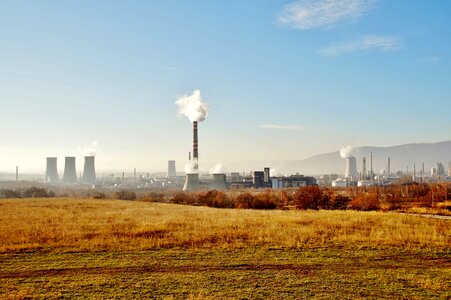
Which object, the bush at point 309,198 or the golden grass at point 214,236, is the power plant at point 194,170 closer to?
the bush at point 309,198

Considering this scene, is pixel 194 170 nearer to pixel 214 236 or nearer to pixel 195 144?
pixel 195 144

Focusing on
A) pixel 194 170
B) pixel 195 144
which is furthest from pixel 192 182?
pixel 195 144

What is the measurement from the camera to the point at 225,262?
17.4m

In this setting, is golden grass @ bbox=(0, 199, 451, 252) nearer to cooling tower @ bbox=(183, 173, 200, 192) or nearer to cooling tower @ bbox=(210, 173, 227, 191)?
cooling tower @ bbox=(183, 173, 200, 192)

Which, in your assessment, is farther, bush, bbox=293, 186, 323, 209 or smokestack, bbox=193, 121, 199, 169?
smokestack, bbox=193, 121, 199, 169

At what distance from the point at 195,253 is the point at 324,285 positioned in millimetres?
7324

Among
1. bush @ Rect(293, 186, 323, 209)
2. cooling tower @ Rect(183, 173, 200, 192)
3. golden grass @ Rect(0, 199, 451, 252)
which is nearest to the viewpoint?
golden grass @ Rect(0, 199, 451, 252)

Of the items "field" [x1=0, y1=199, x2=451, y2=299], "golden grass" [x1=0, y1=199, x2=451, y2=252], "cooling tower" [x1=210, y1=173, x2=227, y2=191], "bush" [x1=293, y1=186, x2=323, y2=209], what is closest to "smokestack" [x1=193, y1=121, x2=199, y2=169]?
"cooling tower" [x1=210, y1=173, x2=227, y2=191]

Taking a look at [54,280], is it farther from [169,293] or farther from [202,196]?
[202,196]

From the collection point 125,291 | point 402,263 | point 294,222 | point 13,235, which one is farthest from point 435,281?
point 13,235

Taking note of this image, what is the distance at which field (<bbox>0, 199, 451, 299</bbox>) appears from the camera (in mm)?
13344

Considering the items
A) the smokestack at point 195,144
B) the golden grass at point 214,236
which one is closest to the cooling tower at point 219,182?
the smokestack at point 195,144

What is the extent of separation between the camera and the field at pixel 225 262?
1334 cm

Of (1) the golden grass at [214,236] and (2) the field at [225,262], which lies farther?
(1) the golden grass at [214,236]
